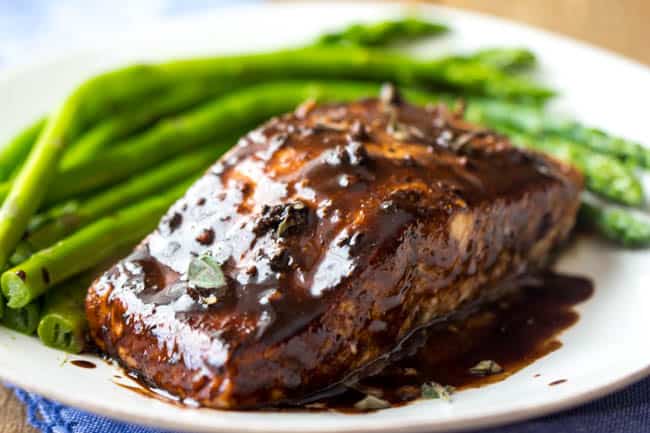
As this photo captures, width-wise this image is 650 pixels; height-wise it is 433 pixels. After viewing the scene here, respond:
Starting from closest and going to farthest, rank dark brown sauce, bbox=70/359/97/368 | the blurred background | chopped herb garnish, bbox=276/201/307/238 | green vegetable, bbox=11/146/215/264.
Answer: chopped herb garnish, bbox=276/201/307/238, dark brown sauce, bbox=70/359/97/368, green vegetable, bbox=11/146/215/264, the blurred background

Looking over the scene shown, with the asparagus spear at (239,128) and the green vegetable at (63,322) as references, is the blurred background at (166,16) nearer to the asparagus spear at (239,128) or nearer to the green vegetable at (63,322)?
the asparagus spear at (239,128)

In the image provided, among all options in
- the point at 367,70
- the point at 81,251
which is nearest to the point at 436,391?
the point at 81,251

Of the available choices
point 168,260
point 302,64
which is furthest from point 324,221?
point 302,64

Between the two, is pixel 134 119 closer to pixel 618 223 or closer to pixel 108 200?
pixel 108 200

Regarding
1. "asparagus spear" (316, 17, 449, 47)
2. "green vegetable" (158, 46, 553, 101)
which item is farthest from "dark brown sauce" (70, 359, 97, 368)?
"asparagus spear" (316, 17, 449, 47)

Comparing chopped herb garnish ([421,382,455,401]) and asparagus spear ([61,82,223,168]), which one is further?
Answer: asparagus spear ([61,82,223,168])

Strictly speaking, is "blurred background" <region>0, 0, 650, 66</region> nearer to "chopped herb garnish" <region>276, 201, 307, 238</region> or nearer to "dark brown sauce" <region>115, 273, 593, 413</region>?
"dark brown sauce" <region>115, 273, 593, 413</region>

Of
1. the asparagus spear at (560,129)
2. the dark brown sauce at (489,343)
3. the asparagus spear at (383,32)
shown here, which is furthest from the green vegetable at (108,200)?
the asparagus spear at (560,129)
